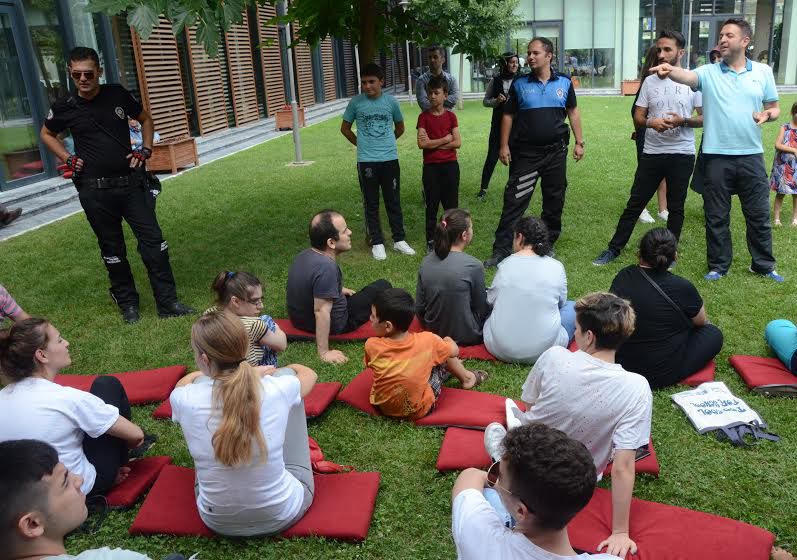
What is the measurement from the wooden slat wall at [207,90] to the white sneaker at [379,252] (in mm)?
10585

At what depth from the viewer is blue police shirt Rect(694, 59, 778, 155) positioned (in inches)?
210

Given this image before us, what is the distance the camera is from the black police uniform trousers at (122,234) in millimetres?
5434

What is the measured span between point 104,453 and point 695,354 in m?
3.48

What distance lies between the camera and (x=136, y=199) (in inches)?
218

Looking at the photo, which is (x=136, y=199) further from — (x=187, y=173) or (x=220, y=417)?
(x=187, y=173)

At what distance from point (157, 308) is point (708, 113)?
5.06m

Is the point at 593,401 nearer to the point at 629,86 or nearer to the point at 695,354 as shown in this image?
the point at 695,354

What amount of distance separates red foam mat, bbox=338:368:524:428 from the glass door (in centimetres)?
886

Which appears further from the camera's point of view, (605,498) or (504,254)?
(504,254)

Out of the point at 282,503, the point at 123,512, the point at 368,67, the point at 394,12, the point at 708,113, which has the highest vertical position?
the point at 394,12

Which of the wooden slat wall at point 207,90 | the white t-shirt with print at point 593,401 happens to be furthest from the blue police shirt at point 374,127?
the wooden slat wall at point 207,90

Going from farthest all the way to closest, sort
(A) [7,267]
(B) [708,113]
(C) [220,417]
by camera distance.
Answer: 1. (A) [7,267]
2. (B) [708,113]
3. (C) [220,417]

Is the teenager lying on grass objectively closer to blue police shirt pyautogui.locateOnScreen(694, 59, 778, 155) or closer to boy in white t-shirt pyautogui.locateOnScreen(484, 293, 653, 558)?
boy in white t-shirt pyautogui.locateOnScreen(484, 293, 653, 558)

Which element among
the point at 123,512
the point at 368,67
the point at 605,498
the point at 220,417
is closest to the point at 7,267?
the point at 368,67
